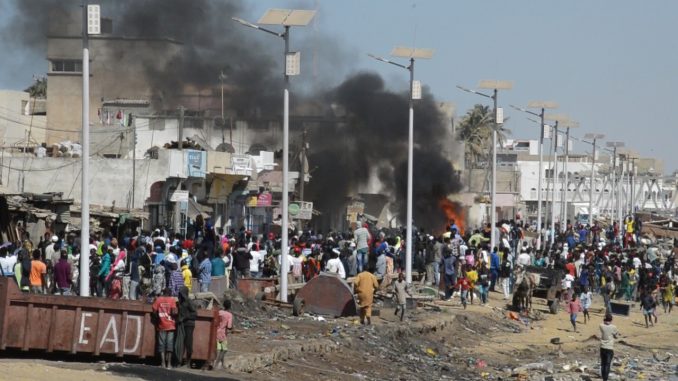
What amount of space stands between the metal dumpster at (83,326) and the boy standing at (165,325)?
180 mm

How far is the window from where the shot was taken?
227 feet

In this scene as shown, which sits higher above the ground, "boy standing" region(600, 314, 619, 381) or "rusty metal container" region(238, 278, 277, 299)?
"rusty metal container" region(238, 278, 277, 299)

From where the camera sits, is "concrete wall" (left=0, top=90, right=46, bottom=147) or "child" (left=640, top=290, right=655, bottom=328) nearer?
"child" (left=640, top=290, right=655, bottom=328)

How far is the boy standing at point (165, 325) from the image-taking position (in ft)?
72.3

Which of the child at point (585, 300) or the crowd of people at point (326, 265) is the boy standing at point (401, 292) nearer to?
the crowd of people at point (326, 265)

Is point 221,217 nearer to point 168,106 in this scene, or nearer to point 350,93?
point 168,106

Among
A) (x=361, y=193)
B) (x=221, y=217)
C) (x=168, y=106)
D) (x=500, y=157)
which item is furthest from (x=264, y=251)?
(x=500, y=157)

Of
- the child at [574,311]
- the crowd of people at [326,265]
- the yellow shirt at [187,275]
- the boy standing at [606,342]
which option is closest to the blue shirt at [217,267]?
the crowd of people at [326,265]

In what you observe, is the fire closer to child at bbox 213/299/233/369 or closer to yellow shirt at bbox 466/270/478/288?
yellow shirt at bbox 466/270/478/288

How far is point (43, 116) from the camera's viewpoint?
72.1 metres

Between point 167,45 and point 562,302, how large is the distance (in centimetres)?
2594

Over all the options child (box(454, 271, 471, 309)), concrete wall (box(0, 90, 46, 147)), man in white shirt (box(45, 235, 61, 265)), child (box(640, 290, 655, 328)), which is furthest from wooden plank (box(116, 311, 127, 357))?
concrete wall (box(0, 90, 46, 147))

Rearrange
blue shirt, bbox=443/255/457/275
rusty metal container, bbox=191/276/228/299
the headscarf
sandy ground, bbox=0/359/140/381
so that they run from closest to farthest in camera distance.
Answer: sandy ground, bbox=0/359/140/381 < the headscarf < rusty metal container, bbox=191/276/228/299 < blue shirt, bbox=443/255/457/275

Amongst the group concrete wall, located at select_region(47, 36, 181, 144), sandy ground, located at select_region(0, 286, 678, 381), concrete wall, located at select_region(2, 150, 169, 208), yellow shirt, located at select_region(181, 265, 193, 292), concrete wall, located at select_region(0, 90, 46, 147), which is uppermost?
concrete wall, located at select_region(47, 36, 181, 144)
